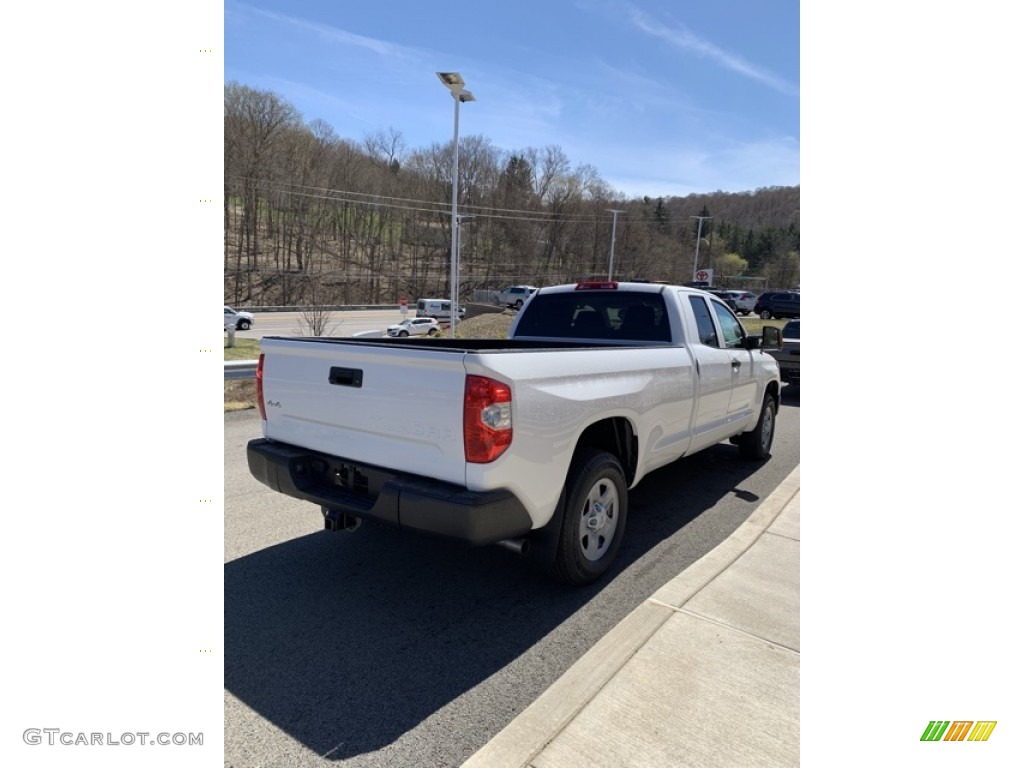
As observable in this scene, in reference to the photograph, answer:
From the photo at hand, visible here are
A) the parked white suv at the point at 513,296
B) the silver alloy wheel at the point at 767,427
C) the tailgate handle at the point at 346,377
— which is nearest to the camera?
the tailgate handle at the point at 346,377

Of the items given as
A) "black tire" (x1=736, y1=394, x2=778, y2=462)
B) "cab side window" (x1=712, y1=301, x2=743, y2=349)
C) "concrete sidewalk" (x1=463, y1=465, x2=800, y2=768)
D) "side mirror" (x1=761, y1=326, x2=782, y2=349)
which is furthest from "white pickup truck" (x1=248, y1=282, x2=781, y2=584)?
"black tire" (x1=736, y1=394, x2=778, y2=462)

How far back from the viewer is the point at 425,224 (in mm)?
68000

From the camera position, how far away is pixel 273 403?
12.0 ft

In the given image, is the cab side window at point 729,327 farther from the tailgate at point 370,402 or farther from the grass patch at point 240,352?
the grass patch at point 240,352

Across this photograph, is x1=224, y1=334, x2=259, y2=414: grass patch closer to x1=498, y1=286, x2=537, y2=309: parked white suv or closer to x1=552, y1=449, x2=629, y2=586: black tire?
x1=552, y1=449, x2=629, y2=586: black tire

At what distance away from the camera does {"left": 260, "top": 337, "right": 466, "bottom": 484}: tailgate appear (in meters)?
2.81

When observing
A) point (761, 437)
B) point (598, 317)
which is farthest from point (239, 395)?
point (761, 437)

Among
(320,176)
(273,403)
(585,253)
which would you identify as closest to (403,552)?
(273,403)

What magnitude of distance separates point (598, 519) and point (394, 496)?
4.47 ft

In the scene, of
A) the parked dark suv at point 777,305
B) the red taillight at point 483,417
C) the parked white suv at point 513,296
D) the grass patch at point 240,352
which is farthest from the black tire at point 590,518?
the parked white suv at point 513,296

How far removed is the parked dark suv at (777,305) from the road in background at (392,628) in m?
39.4

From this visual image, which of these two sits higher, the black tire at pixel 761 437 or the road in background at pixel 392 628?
the black tire at pixel 761 437
